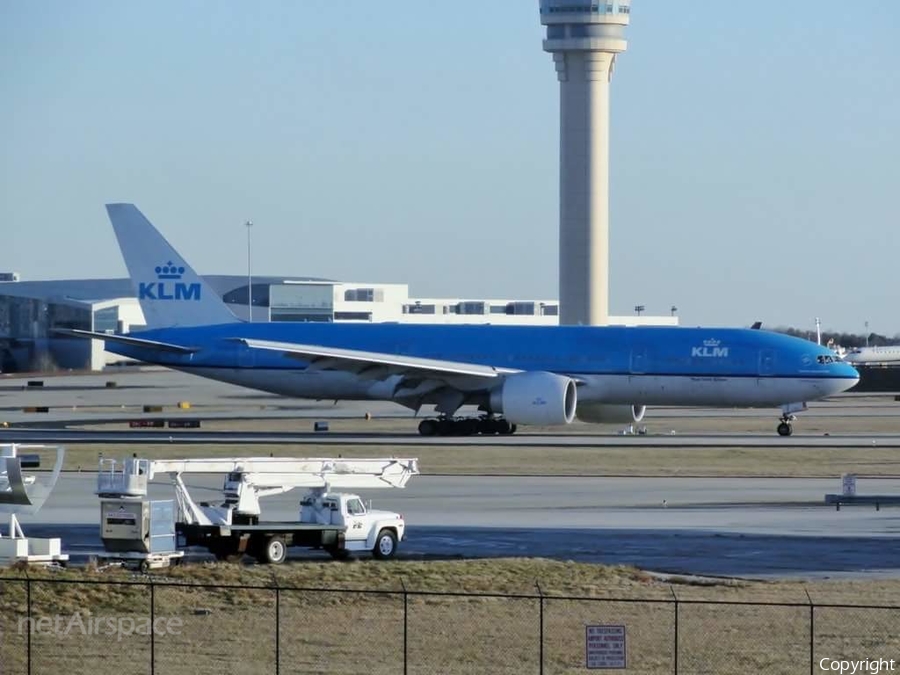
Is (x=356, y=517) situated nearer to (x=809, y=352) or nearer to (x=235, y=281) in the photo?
(x=809, y=352)

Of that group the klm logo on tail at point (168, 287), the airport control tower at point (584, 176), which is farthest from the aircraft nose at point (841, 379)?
the airport control tower at point (584, 176)

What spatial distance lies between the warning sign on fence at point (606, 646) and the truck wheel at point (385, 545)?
9964 mm

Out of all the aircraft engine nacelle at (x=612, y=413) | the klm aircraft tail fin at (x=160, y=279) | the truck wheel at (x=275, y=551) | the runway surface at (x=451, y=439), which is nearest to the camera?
the truck wheel at (x=275, y=551)

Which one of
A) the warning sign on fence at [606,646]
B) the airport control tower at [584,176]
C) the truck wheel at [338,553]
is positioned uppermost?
the airport control tower at [584,176]

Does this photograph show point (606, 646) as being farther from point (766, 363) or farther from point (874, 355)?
point (874, 355)

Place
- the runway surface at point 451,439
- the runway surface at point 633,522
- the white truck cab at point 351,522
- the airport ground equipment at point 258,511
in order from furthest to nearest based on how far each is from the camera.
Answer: the runway surface at point 451,439 < the runway surface at point 633,522 < the white truck cab at point 351,522 < the airport ground equipment at point 258,511

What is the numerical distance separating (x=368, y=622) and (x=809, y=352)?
128ft

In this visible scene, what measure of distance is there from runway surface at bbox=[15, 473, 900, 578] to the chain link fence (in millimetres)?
4583

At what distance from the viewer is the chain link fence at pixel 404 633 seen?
18.1 metres

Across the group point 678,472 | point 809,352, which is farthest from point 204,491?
point 809,352

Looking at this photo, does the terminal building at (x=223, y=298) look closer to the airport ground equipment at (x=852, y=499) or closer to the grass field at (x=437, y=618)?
the airport ground equipment at (x=852, y=499)

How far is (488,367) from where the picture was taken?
58.2 m

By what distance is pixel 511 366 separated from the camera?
193ft

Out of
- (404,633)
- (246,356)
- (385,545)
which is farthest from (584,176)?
(404,633)
